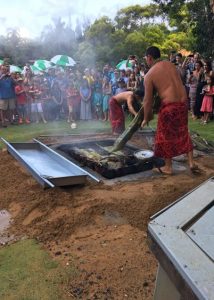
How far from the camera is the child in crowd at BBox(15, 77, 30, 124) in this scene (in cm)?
1330

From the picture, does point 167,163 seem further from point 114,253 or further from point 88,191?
point 114,253

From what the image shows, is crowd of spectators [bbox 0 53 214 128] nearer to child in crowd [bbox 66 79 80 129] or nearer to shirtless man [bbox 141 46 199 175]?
child in crowd [bbox 66 79 80 129]

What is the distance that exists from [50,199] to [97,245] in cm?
133

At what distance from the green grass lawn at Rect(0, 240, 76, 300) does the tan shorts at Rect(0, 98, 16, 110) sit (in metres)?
9.30

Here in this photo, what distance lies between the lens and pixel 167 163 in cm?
619

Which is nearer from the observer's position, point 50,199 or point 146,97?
point 50,199

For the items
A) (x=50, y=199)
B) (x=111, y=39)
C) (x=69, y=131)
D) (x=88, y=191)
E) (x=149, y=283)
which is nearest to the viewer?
(x=149, y=283)

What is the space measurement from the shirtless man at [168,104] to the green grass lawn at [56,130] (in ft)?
10.3

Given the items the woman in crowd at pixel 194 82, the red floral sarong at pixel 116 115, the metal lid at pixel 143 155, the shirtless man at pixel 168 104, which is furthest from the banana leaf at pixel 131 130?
the woman in crowd at pixel 194 82

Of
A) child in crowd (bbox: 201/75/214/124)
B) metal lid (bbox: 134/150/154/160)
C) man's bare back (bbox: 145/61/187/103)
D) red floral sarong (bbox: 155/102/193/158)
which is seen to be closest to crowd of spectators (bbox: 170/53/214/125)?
child in crowd (bbox: 201/75/214/124)

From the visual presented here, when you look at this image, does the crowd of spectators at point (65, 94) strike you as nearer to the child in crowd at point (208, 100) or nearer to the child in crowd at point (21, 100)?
the child in crowd at point (21, 100)

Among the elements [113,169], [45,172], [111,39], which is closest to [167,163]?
[113,169]

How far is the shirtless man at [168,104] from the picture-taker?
583cm

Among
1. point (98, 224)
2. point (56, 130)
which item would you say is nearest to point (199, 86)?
point (56, 130)
